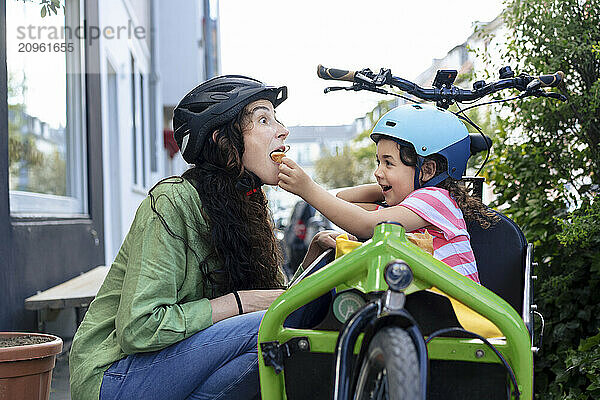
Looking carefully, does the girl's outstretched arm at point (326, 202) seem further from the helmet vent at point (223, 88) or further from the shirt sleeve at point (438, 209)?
the helmet vent at point (223, 88)

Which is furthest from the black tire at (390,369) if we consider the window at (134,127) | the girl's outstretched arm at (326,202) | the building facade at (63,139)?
the window at (134,127)

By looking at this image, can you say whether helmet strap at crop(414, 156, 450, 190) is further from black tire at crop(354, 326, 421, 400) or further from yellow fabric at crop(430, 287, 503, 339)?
black tire at crop(354, 326, 421, 400)

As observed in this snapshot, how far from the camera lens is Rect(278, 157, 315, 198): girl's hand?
8.21 ft

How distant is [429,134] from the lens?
2.78 m

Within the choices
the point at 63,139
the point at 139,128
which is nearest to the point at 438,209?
the point at 63,139

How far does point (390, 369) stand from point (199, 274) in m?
1.18

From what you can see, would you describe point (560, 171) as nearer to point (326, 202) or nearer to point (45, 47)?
point (326, 202)

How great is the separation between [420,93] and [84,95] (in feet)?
15.6

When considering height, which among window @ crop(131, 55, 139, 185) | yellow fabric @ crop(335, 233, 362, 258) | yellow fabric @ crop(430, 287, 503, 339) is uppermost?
window @ crop(131, 55, 139, 185)

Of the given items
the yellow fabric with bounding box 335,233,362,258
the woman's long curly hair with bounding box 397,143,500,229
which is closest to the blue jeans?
the yellow fabric with bounding box 335,233,362,258

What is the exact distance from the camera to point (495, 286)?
2.96m

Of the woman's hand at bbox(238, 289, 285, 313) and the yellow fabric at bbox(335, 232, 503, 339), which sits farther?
the woman's hand at bbox(238, 289, 285, 313)

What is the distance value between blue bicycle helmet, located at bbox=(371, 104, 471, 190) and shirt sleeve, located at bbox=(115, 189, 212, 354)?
0.89 metres

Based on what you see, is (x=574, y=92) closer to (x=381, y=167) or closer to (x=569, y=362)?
(x=569, y=362)
